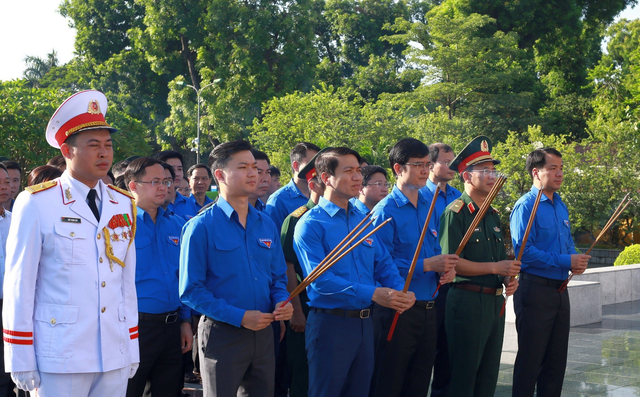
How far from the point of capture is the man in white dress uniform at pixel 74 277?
114 inches

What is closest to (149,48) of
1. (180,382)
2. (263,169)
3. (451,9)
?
(451,9)

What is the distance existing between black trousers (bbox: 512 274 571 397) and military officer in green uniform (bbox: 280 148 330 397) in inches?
64.4

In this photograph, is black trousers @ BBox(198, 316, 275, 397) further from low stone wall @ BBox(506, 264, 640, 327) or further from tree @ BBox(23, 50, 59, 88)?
tree @ BBox(23, 50, 59, 88)

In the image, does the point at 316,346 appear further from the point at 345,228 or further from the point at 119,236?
the point at 119,236

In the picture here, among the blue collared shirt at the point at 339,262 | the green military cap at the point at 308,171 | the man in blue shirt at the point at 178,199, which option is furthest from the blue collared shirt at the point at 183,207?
the blue collared shirt at the point at 339,262

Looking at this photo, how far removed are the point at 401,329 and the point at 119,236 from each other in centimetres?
215

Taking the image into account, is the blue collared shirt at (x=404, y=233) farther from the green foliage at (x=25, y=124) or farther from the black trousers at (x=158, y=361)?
the green foliage at (x=25, y=124)

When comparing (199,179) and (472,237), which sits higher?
(199,179)

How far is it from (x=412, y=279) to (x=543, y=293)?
1212 millimetres

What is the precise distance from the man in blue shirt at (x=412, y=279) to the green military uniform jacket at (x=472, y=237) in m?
0.17

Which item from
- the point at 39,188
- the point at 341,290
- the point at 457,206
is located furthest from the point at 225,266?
the point at 457,206

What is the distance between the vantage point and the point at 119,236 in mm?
3230

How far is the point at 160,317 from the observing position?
13.9 ft

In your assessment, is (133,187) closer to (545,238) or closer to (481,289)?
(481,289)
